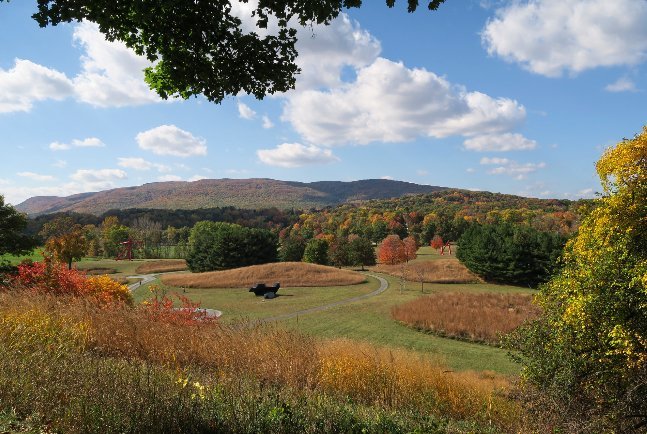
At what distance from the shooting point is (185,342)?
A: 8.36m

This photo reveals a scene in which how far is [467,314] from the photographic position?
32.0m

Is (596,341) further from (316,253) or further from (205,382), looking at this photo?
(316,253)

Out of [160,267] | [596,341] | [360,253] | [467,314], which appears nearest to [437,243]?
[360,253]

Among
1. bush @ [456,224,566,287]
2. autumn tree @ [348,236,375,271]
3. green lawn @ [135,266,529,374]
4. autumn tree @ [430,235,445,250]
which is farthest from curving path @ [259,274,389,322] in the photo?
autumn tree @ [430,235,445,250]

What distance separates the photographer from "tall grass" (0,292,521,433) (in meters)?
4.62

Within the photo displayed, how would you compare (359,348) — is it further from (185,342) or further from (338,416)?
(338,416)

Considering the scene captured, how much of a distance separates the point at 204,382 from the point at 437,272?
5671 cm

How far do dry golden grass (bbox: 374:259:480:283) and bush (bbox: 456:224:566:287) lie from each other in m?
1.81

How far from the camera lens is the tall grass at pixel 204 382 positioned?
4621 millimetres

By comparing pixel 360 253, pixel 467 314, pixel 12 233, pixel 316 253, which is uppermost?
pixel 12 233

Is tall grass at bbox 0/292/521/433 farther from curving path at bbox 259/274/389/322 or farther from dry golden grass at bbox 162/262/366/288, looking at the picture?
dry golden grass at bbox 162/262/366/288

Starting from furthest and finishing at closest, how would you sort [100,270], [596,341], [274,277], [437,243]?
[437,243] < [100,270] < [274,277] < [596,341]

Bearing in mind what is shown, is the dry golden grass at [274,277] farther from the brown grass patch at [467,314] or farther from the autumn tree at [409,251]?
the brown grass patch at [467,314]

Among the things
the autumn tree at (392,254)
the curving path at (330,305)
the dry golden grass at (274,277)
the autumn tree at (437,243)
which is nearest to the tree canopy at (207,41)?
the curving path at (330,305)
